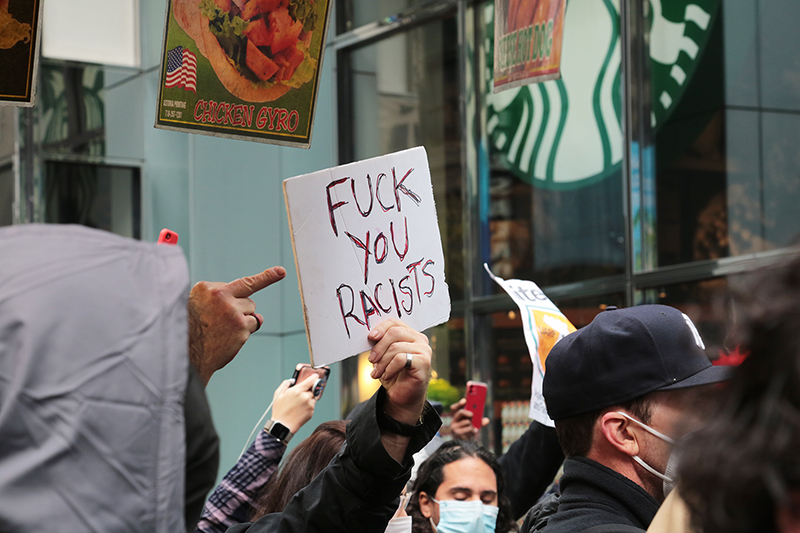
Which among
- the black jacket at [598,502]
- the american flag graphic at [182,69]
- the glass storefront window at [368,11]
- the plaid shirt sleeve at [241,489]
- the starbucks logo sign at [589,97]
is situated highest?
the glass storefront window at [368,11]

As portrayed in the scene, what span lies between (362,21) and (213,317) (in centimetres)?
836

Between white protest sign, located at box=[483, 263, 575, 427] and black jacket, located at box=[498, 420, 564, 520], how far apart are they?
15.2 inches

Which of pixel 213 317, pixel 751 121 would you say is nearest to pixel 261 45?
pixel 213 317

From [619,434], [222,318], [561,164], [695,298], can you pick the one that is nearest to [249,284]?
[222,318]

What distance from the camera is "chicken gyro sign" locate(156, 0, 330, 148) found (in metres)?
3.24

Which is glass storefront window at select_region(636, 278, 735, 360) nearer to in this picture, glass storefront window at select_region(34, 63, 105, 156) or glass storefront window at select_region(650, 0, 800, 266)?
glass storefront window at select_region(650, 0, 800, 266)

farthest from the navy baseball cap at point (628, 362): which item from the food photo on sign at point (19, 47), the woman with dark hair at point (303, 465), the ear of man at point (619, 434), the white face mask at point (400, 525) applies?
the food photo on sign at point (19, 47)

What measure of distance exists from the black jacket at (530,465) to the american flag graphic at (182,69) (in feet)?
6.22

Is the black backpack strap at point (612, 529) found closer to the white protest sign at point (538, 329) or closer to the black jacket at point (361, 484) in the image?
the black jacket at point (361, 484)

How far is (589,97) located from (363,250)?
16.8ft

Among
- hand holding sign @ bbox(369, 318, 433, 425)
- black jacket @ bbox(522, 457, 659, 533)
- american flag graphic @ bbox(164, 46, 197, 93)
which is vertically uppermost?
american flag graphic @ bbox(164, 46, 197, 93)

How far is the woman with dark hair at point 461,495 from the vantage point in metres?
3.94

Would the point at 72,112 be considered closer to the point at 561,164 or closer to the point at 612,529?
the point at 561,164

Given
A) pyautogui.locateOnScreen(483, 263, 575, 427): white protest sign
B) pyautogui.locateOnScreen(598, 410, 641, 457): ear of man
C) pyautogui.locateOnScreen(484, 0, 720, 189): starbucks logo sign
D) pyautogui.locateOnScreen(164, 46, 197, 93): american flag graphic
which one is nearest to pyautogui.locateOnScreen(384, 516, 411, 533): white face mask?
pyautogui.locateOnScreen(483, 263, 575, 427): white protest sign
